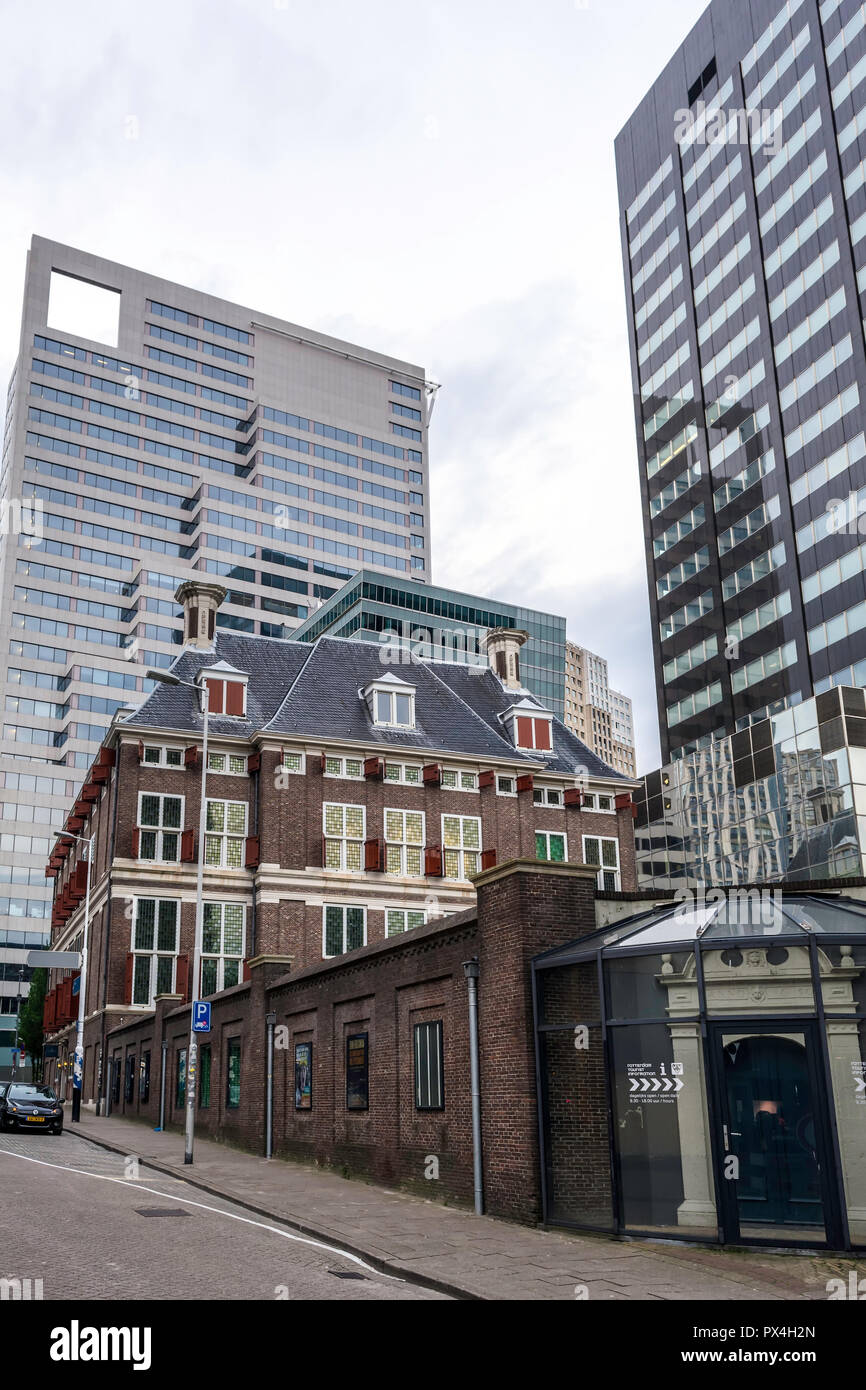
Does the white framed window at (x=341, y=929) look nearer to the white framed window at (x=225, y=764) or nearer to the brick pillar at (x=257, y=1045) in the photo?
the white framed window at (x=225, y=764)

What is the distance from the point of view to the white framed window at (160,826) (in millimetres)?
44375

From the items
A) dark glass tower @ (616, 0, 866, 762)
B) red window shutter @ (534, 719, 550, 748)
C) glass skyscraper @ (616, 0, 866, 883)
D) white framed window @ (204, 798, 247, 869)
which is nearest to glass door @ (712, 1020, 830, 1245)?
white framed window @ (204, 798, 247, 869)

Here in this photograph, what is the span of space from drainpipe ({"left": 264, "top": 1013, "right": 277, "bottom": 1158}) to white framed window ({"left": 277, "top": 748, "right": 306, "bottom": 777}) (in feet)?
62.6

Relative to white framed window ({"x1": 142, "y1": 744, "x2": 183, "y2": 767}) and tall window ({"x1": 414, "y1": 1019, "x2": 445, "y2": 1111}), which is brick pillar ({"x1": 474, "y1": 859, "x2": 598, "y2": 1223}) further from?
white framed window ({"x1": 142, "y1": 744, "x2": 183, "y2": 767})

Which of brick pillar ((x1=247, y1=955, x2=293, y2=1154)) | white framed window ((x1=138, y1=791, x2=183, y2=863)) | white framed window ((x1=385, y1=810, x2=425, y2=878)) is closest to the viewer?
brick pillar ((x1=247, y1=955, x2=293, y2=1154))

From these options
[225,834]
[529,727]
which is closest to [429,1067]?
[225,834]

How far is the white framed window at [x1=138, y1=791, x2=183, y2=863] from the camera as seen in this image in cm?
4438

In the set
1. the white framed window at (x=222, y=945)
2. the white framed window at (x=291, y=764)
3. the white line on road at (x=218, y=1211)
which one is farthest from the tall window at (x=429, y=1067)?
the white framed window at (x=291, y=764)

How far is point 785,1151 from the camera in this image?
1345cm

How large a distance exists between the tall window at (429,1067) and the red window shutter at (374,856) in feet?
A: 86.5

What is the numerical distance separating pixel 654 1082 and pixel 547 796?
3597 cm

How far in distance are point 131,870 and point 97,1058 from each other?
774cm

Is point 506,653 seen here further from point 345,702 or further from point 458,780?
point 345,702

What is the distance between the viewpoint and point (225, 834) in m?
45.3
